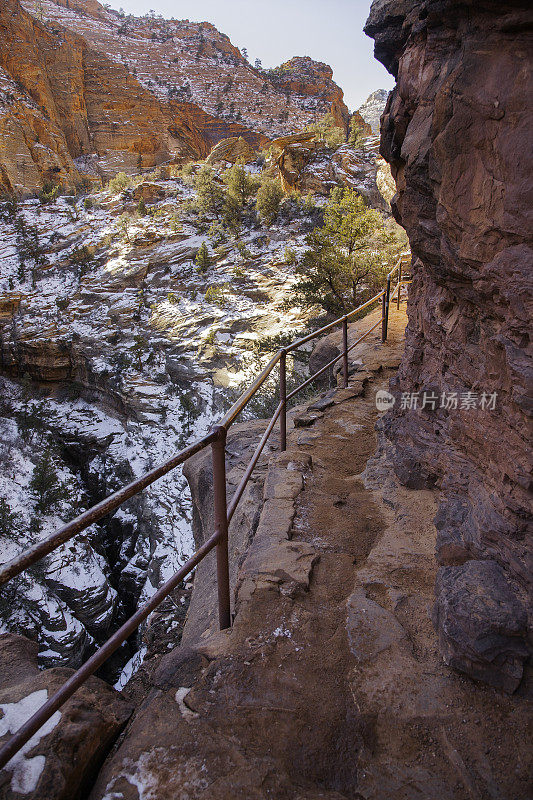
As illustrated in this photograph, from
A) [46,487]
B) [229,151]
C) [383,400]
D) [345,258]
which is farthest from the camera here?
[229,151]

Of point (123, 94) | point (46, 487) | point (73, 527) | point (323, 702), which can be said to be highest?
point (123, 94)

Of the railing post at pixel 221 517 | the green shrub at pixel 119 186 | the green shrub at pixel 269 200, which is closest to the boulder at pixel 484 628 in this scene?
the railing post at pixel 221 517

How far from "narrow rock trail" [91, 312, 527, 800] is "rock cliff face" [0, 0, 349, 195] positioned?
3925cm

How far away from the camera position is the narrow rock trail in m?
1.32

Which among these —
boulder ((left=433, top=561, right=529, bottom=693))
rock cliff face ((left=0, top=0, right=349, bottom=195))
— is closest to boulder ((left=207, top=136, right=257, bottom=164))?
rock cliff face ((left=0, top=0, right=349, bottom=195))

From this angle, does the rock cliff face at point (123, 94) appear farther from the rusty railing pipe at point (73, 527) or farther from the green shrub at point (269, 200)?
the rusty railing pipe at point (73, 527)

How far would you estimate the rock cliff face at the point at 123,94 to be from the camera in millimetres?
35188

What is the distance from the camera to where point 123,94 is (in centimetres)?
4503

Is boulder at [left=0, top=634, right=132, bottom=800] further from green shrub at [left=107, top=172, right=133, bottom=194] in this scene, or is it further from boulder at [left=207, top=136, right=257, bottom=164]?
boulder at [left=207, top=136, right=257, bottom=164]

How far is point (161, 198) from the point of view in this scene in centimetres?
2808

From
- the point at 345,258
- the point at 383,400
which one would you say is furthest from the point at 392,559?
the point at 345,258

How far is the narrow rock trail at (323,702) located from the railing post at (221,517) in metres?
0.11

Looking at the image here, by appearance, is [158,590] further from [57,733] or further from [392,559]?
[392,559]

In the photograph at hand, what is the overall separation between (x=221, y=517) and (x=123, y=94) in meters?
58.3
